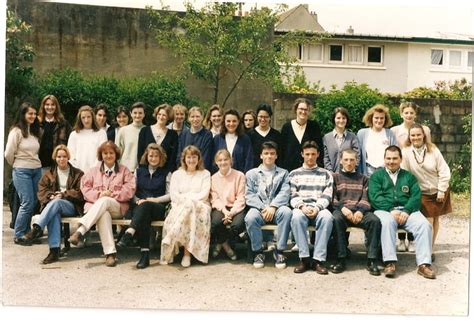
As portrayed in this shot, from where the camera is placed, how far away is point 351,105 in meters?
10.5

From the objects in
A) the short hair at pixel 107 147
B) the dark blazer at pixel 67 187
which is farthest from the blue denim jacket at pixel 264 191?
the dark blazer at pixel 67 187

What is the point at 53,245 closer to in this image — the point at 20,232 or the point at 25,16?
the point at 20,232

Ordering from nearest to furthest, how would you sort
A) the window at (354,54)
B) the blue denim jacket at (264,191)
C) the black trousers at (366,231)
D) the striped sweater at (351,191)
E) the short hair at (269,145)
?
the black trousers at (366,231)
the striped sweater at (351,191)
the blue denim jacket at (264,191)
the short hair at (269,145)
the window at (354,54)

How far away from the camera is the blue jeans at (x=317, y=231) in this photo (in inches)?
246

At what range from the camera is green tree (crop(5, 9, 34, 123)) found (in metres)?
8.55

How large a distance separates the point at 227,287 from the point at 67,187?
2.38m

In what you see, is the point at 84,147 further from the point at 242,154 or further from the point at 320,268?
the point at 320,268

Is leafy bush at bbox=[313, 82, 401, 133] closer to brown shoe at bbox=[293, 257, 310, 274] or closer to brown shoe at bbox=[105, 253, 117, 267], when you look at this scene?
brown shoe at bbox=[293, 257, 310, 274]

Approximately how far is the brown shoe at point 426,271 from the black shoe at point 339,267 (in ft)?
2.62

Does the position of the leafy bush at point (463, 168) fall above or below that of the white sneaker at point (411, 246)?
above

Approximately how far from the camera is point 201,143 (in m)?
7.05

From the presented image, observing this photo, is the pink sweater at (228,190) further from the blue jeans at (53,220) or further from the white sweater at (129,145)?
the blue jeans at (53,220)

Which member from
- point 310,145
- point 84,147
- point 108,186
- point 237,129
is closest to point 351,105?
point 237,129

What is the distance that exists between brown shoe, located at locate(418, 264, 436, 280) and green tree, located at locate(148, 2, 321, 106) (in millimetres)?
6244
